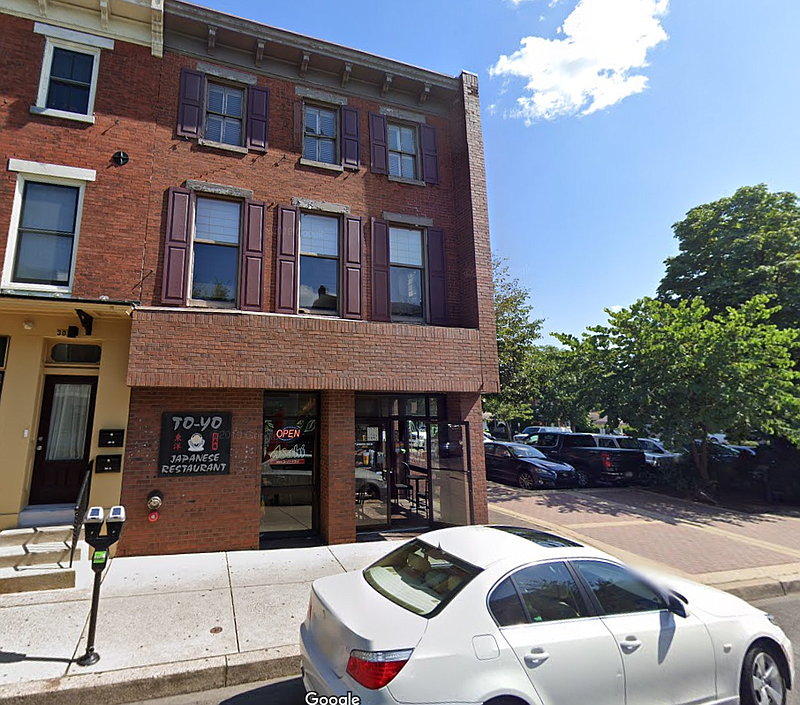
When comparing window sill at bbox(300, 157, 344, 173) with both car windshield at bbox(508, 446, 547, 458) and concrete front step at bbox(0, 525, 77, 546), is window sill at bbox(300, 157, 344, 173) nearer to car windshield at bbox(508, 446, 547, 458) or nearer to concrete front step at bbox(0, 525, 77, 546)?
concrete front step at bbox(0, 525, 77, 546)

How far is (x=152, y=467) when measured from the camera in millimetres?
7430

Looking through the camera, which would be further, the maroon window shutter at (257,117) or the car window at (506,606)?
the maroon window shutter at (257,117)

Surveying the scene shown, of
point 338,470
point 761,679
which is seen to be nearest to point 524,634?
point 761,679

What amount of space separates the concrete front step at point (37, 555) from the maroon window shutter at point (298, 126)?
7.97 metres

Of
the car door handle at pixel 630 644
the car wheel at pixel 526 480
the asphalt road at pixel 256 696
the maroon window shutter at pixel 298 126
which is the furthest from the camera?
the car wheel at pixel 526 480

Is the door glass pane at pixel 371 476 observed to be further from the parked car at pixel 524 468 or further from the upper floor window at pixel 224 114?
the parked car at pixel 524 468

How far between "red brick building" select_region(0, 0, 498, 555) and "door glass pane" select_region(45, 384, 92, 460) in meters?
0.24

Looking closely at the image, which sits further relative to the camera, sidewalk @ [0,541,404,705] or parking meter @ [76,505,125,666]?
parking meter @ [76,505,125,666]

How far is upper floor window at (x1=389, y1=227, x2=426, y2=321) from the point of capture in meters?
9.71

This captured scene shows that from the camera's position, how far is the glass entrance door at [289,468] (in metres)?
8.52

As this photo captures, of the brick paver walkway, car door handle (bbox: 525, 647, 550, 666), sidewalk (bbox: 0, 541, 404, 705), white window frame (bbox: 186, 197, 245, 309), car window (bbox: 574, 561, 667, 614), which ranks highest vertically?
white window frame (bbox: 186, 197, 245, 309)

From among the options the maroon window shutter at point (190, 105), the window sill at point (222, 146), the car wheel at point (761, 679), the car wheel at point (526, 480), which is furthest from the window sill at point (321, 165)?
the car wheel at point (526, 480)

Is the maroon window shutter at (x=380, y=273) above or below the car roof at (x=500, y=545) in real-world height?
above

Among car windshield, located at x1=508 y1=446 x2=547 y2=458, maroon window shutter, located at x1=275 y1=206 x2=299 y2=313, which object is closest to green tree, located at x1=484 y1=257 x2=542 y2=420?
car windshield, located at x1=508 y1=446 x2=547 y2=458
